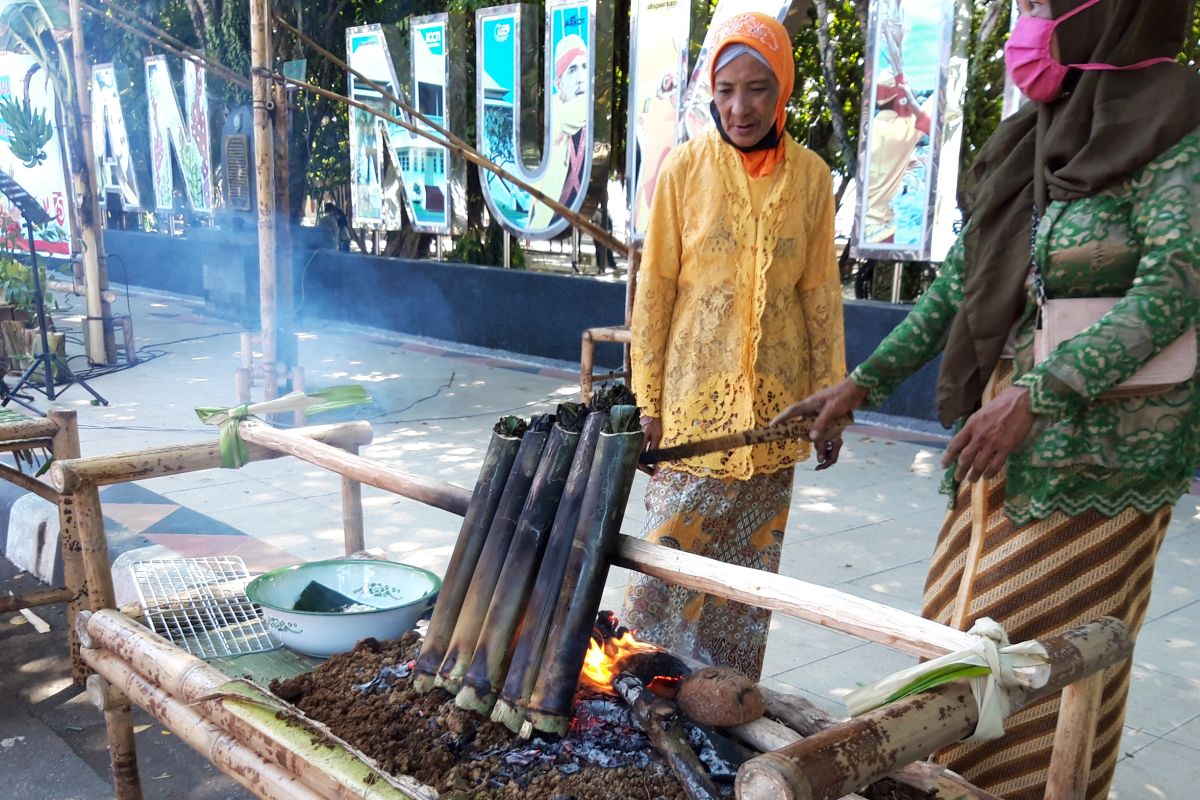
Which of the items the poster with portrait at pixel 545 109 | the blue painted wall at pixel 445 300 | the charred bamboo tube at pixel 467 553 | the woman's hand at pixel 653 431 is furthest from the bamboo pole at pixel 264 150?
the charred bamboo tube at pixel 467 553

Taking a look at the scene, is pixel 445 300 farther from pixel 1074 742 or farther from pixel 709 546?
pixel 1074 742

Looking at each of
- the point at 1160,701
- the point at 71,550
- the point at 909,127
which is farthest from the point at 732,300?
the point at 909,127

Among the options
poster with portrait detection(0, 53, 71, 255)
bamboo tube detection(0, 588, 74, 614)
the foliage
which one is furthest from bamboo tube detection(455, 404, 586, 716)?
the foliage

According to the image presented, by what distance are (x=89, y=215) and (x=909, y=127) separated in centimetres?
653

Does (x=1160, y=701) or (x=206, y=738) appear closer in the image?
(x=206, y=738)

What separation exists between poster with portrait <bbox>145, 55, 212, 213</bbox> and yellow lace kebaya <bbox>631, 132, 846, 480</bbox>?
11.2m

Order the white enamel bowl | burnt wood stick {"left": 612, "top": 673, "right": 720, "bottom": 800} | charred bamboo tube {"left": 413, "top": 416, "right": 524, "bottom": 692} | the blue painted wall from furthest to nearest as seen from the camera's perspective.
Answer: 1. the blue painted wall
2. the white enamel bowl
3. charred bamboo tube {"left": 413, "top": 416, "right": 524, "bottom": 692}
4. burnt wood stick {"left": 612, "top": 673, "right": 720, "bottom": 800}

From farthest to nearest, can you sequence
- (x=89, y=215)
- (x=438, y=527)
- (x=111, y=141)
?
(x=111, y=141) < (x=89, y=215) < (x=438, y=527)

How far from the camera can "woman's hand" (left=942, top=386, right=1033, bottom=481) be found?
1.65 metres

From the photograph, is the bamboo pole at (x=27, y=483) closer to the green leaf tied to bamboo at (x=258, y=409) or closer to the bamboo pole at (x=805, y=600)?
the green leaf tied to bamboo at (x=258, y=409)

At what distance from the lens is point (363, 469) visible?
233 centimetres

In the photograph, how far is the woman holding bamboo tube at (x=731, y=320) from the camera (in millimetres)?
2547

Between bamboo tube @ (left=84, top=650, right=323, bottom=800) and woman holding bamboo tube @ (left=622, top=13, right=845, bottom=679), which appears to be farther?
woman holding bamboo tube @ (left=622, top=13, right=845, bottom=679)

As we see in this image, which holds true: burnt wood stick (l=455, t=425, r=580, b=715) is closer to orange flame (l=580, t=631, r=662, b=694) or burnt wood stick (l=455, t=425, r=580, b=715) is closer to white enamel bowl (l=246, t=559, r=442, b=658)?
orange flame (l=580, t=631, r=662, b=694)
